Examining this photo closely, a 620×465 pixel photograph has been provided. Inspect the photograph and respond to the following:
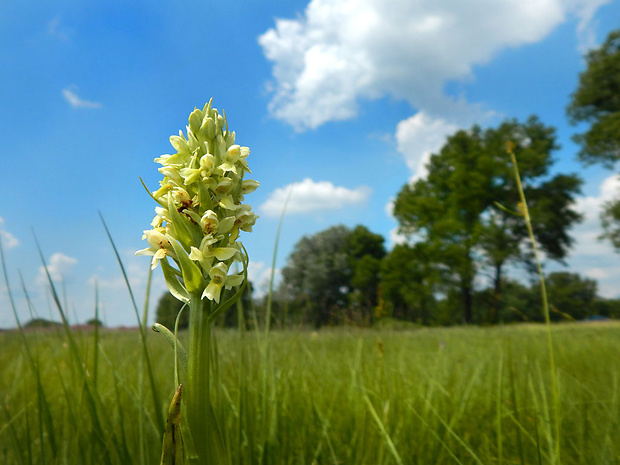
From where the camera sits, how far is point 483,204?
99.4 feet

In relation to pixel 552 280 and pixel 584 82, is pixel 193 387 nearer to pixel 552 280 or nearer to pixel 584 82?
pixel 584 82

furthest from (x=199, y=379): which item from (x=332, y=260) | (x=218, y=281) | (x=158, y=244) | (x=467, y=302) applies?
(x=332, y=260)

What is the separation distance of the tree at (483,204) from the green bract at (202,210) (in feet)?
92.5

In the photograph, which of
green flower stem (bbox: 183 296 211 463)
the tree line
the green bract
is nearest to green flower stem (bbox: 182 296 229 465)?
green flower stem (bbox: 183 296 211 463)

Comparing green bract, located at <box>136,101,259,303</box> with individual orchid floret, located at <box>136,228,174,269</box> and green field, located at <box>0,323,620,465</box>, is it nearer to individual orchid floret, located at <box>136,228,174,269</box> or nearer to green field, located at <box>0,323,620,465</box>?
individual orchid floret, located at <box>136,228,174,269</box>

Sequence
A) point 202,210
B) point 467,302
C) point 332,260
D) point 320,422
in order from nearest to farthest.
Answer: point 202,210, point 320,422, point 467,302, point 332,260

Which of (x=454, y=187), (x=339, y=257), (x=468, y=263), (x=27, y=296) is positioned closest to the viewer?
(x=27, y=296)

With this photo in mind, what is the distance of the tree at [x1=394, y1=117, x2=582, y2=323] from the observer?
28.6 metres

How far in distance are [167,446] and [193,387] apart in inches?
5.1

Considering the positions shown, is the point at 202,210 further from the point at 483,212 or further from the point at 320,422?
the point at 483,212

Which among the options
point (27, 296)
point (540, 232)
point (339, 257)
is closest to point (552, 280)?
point (540, 232)

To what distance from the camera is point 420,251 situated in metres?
30.0

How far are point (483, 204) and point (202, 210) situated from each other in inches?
1263

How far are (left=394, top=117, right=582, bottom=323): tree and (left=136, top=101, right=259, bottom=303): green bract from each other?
28.2 metres
